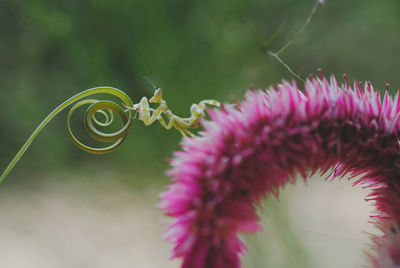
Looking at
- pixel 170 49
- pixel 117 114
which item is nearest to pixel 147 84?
pixel 170 49

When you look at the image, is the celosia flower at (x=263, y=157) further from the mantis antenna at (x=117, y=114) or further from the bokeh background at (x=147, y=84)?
the bokeh background at (x=147, y=84)

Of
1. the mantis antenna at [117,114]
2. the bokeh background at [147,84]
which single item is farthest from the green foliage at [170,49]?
the mantis antenna at [117,114]

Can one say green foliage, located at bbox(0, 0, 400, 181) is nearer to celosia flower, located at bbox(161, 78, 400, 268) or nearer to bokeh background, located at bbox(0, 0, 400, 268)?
bokeh background, located at bbox(0, 0, 400, 268)

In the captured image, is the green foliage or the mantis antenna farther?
the green foliage

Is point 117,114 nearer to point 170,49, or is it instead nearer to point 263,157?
point 263,157

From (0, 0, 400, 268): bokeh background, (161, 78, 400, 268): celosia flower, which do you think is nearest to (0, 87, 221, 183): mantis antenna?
(161, 78, 400, 268): celosia flower

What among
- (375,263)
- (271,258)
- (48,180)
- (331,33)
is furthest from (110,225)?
(375,263)
